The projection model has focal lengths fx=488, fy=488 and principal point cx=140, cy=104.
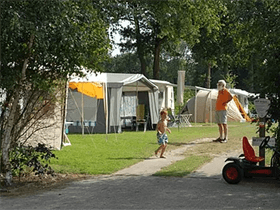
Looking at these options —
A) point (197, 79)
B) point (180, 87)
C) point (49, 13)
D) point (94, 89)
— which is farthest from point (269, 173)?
point (197, 79)

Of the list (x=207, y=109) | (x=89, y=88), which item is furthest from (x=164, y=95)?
(x=89, y=88)

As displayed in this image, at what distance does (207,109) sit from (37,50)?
23.5 m

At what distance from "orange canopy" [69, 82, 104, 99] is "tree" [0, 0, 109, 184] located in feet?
26.3

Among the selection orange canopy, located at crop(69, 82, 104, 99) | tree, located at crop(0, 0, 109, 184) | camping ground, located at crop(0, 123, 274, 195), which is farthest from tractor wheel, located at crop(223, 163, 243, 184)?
orange canopy, located at crop(69, 82, 104, 99)

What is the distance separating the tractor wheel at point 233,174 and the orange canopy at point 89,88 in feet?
31.4

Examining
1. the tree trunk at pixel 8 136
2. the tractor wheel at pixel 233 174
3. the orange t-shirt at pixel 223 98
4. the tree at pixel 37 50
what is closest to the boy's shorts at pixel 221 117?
the orange t-shirt at pixel 223 98

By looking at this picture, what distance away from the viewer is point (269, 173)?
27.0 feet

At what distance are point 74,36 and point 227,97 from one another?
804 centimetres

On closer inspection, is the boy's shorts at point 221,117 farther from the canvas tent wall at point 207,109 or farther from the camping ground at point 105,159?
the canvas tent wall at point 207,109

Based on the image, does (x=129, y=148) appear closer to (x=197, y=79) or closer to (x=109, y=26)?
(x=109, y=26)

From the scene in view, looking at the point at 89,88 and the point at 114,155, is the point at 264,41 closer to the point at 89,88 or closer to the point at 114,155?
the point at 114,155

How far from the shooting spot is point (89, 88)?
17.3m

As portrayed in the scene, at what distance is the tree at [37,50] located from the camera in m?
7.37

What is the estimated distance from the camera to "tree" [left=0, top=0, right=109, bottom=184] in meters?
7.37
